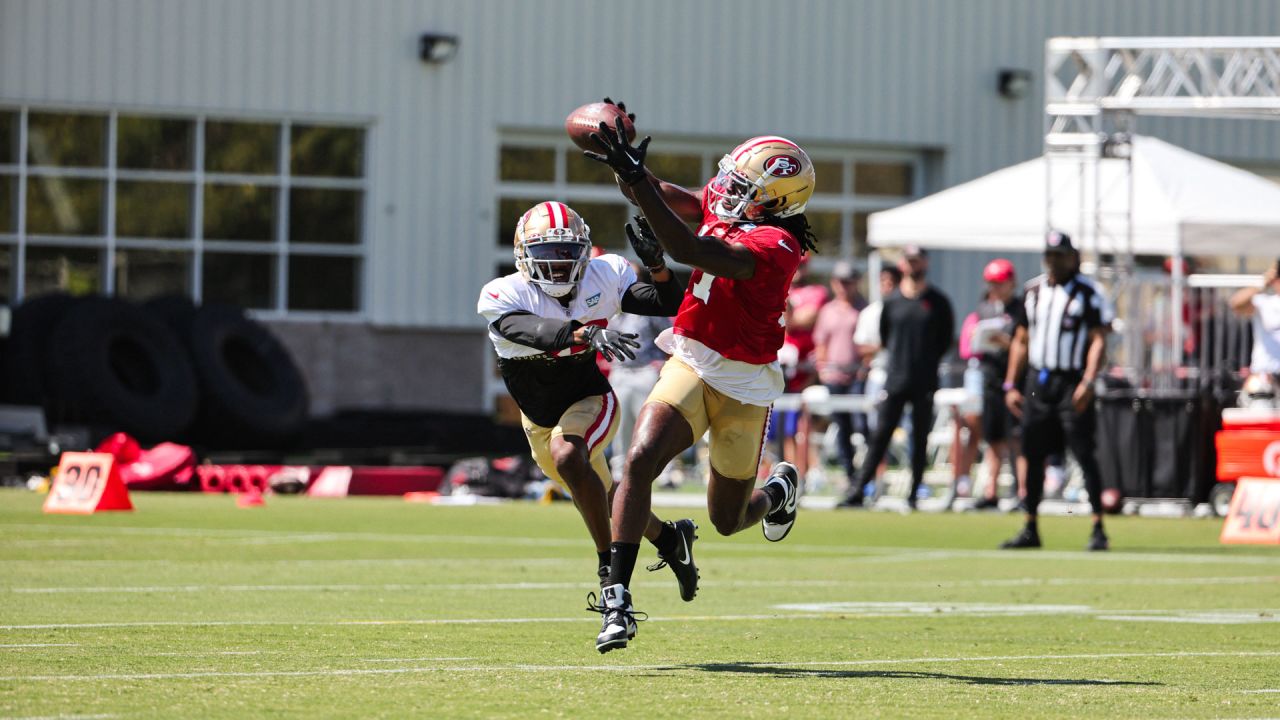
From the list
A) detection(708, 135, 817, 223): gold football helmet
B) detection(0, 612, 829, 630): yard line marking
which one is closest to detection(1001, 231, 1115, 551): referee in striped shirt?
detection(0, 612, 829, 630): yard line marking

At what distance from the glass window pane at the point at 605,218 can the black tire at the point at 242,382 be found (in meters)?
5.00

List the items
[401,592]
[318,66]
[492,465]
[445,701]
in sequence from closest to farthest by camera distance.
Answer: [445,701] → [401,592] → [492,465] → [318,66]

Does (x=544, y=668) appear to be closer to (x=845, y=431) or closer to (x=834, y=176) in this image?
(x=845, y=431)

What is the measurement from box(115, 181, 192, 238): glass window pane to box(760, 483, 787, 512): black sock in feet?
61.7

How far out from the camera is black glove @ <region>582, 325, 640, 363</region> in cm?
720

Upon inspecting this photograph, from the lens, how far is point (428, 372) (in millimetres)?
27000

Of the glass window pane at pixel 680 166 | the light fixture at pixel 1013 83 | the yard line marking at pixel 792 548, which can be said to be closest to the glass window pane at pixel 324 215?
the glass window pane at pixel 680 166

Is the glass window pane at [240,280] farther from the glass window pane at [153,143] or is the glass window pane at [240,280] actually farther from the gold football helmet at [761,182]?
the gold football helmet at [761,182]

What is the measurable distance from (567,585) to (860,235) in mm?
19714

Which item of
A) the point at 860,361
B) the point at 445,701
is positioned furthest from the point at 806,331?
the point at 445,701

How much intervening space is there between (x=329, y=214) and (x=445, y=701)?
70.0ft

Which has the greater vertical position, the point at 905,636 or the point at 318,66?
the point at 318,66

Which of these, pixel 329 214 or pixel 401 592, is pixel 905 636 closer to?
pixel 401 592

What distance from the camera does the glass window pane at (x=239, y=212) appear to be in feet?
85.6
